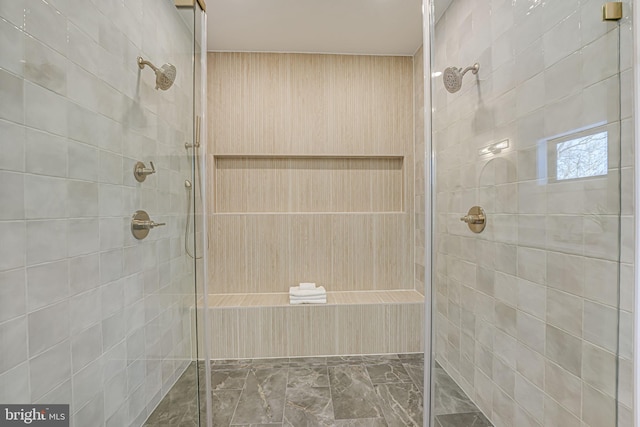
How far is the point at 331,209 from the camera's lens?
8.77 feet

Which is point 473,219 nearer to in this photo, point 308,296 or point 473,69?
point 473,69

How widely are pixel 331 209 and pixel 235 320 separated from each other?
1.25 m

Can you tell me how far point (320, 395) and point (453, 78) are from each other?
6.23 feet

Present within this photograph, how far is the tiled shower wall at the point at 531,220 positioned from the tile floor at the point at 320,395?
310 mm

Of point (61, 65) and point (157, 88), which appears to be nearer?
point (61, 65)

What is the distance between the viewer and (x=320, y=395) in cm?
176

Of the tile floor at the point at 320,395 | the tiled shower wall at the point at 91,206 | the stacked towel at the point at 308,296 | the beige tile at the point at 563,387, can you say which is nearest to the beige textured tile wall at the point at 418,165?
the tile floor at the point at 320,395

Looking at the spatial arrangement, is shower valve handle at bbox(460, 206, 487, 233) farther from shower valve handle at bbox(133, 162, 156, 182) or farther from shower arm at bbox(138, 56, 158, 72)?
shower arm at bbox(138, 56, 158, 72)

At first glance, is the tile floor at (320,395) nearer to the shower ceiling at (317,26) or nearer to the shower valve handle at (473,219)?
the shower valve handle at (473,219)

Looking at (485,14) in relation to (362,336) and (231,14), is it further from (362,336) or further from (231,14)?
(362,336)

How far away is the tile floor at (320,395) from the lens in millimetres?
1286

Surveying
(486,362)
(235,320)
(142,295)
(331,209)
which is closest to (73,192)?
(142,295)

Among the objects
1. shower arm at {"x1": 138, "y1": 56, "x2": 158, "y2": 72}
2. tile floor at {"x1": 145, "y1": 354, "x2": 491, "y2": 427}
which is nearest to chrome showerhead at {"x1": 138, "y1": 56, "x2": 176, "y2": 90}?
shower arm at {"x1": 138, "y1": 56, "x2": 158, "y2": 72}

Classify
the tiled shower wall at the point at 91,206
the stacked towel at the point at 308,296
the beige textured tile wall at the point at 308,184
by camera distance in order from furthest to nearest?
the beige textured tile wall at the point at 308,184
the stacked towel at the point at 308,296
the tiled shower wall at the point at 91,206
